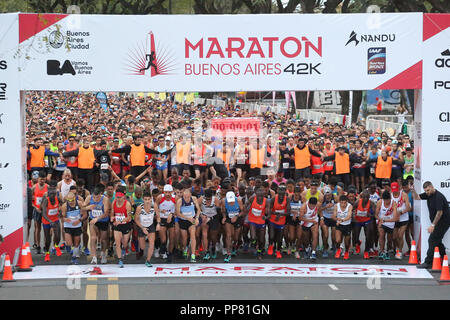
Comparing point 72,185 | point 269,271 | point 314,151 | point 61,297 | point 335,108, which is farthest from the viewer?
point 335,108

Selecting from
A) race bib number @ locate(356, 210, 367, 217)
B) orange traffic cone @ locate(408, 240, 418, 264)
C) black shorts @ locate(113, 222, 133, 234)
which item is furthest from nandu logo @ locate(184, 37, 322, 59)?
orange traffic cone @ locate(408, 240, 418, 264)

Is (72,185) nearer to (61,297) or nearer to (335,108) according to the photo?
(61,297)

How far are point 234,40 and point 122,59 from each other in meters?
2.30

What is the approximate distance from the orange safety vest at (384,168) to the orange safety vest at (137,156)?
608 centimetres

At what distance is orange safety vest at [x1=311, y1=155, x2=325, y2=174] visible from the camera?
61.5 feet

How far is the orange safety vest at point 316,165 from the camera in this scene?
18.8 metres

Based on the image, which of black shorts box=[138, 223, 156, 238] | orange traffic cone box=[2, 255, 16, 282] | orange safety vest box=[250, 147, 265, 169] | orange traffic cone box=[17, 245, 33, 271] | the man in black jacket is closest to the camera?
orange traffic cone box=[2, 255, 16, 282]

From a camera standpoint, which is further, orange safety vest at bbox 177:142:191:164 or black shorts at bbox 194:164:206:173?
orange safety vest at bbox 177:142:191:164

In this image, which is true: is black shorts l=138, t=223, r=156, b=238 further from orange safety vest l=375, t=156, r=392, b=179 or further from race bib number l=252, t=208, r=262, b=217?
orange safety vest l=375, t=156, r=392, b=179

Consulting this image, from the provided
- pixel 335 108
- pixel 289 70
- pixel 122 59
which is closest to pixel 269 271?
pixel 289 70

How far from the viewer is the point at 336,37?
47.5ft

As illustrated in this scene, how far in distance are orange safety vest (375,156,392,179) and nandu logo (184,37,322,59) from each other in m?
4.78

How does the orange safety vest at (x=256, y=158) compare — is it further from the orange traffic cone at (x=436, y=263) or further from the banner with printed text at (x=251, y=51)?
the orange traffic cone at (x=436, y=263)

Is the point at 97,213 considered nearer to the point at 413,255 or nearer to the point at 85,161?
the point at 85,161
